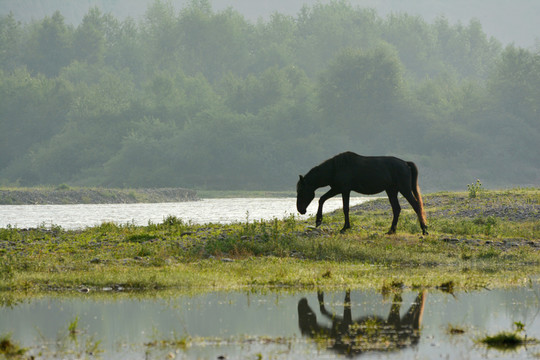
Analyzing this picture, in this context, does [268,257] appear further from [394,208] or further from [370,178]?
[394,208]

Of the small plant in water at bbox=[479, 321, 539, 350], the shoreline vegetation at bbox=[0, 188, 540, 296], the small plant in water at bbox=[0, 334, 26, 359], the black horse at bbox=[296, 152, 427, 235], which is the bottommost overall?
the small plant in water at bbox=[0, 334, 26, 359]

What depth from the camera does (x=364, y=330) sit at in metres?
12.1

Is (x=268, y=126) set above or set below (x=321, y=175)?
above

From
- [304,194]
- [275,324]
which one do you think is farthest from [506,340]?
[304,194]

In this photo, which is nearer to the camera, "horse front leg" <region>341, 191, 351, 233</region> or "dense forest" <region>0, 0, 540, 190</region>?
"horse front leg" <region>341, 191, 351, 233</region>

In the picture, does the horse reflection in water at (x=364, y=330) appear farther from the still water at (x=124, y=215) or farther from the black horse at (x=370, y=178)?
the still water at (x=124, y=215)

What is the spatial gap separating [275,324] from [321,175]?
1348 centimetres

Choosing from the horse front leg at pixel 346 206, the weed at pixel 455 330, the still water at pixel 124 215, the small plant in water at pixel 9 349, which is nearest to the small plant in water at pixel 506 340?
the weed at pixel 455 330

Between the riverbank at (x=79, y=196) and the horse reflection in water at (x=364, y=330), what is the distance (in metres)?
66.7

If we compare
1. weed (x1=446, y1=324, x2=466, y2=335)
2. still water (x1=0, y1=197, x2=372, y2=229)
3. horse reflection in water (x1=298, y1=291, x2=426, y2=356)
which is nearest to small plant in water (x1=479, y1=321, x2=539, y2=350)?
weed (x1=446, y1=324, x2=466, y2=335)

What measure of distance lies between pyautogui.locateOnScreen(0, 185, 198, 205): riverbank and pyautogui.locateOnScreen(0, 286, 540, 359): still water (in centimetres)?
6418

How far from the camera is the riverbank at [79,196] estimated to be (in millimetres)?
77500

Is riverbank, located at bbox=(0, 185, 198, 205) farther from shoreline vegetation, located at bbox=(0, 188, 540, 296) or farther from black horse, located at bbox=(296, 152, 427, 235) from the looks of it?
black horse, located at bbox=(296, 152, 427, 235)

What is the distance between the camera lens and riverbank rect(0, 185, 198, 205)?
7750 cm
